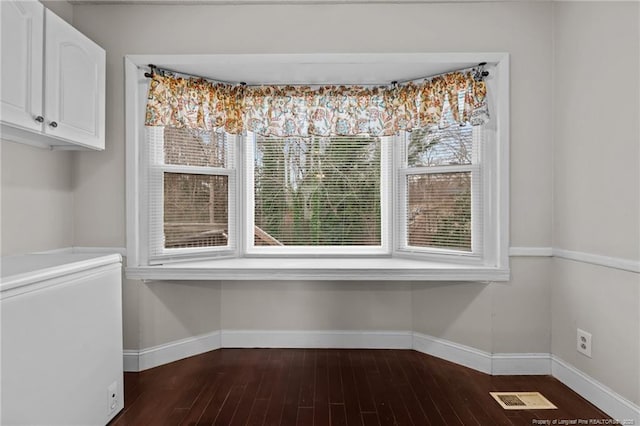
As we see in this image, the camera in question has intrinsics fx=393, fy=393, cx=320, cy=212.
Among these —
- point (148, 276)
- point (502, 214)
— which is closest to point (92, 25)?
point (148, 276)

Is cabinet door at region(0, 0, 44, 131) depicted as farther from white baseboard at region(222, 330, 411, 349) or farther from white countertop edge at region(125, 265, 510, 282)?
white baseboard at region(222, 330, 411, 349)

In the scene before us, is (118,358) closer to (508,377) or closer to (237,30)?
(237,30)

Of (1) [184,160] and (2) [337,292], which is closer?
(1) [184,160]

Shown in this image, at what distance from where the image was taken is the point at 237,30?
107 inches

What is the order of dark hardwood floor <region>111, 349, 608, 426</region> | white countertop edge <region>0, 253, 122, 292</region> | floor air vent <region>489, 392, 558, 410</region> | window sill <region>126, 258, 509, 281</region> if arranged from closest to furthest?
white countertop edge <region>0, 253, 122, 292</region> < dark hardwood floor <region>111, 349, 608, 426</region> < floor air vent <region>489, 392, 558, 410</region> < window sill <region>126, 258, 509, 281</region>

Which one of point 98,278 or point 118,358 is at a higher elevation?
point 98,278

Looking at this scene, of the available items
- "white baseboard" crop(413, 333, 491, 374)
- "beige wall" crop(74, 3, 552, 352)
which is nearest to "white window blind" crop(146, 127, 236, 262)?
"beige wall" crop(74, 3, 552, 352)

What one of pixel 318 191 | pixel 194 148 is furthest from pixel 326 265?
pixel 194 148

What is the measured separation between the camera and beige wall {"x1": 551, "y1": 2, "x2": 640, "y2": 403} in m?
2.02

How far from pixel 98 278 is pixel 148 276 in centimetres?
75

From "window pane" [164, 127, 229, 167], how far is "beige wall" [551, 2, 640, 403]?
241 centimetres

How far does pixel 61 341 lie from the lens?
1685 mm

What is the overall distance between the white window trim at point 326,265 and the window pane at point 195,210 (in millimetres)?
197

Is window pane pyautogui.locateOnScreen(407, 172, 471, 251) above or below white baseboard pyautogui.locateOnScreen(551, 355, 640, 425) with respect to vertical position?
above
